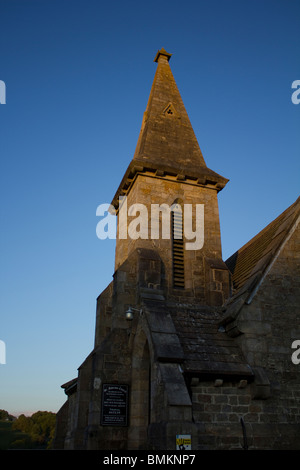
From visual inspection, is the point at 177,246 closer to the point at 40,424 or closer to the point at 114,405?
the point at 114,405

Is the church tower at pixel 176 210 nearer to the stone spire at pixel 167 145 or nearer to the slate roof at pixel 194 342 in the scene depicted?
the stone spire at pixel 167 145

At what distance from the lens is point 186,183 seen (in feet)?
48.8

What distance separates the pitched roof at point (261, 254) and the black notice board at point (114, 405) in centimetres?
441

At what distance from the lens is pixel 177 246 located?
14047mm

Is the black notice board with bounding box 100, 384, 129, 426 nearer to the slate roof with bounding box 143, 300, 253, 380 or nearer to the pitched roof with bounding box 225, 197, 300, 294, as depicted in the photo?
the slate roof with bounding box 143, 300, 253, 380

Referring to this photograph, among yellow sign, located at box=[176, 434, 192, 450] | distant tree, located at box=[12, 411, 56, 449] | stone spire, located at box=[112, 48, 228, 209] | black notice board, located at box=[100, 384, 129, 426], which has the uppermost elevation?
stone spire, located at box=[112, 48, 228, 209]

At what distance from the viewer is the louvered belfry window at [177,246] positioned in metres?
13.5

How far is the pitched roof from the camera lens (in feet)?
36.3

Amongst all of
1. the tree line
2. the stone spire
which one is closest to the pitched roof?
the stone spire

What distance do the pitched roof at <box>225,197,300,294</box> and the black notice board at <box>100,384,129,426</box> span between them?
14.5 feet

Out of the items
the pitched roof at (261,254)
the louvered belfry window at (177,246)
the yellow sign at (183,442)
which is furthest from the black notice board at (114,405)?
the pitched roof at (261,254)

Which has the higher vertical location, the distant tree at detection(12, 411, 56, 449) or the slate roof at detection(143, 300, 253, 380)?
the slate roof at detection(143, 300, 253, 380)

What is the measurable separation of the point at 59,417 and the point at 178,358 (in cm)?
987

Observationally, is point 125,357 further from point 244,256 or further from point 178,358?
point 244,256
